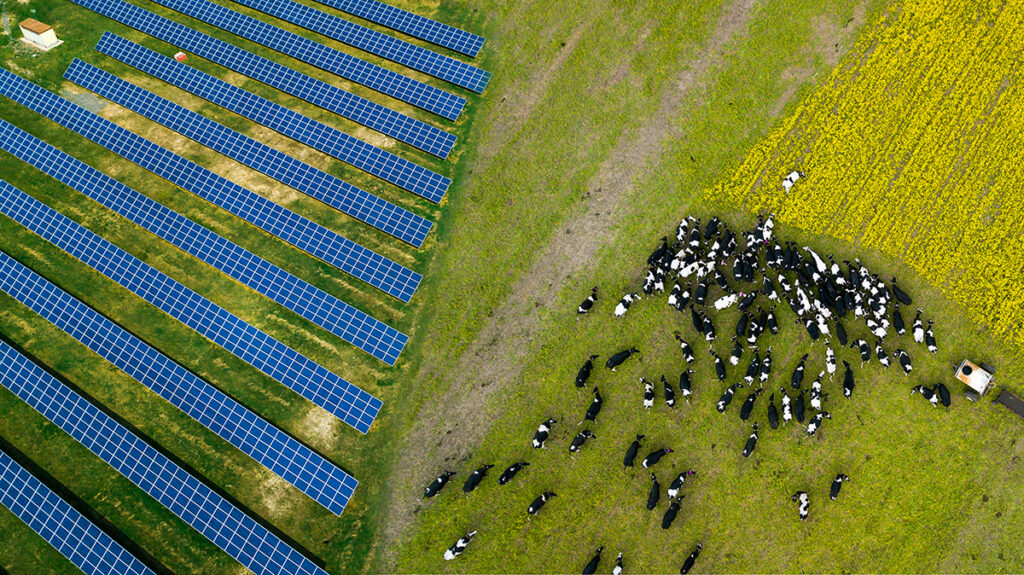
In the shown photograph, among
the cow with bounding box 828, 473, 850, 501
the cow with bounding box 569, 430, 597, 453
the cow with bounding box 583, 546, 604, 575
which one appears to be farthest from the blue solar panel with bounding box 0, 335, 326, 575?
the cow with bounding box 828, 473, 850, 501

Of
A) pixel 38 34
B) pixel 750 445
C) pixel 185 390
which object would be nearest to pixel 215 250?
pixel 185 390

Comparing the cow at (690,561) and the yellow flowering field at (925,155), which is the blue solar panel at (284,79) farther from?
the cow at (690,561)

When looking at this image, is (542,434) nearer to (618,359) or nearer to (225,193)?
(618,359)

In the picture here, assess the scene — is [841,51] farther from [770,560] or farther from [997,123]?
[770,560]

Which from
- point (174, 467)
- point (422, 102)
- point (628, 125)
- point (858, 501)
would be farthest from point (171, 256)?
point (858, 501)

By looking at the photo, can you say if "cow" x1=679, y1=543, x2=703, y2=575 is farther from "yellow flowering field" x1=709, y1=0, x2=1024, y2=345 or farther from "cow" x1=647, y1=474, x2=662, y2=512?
"yellow flowering field" x1=709, y1=0, x2=1024, y2=345
